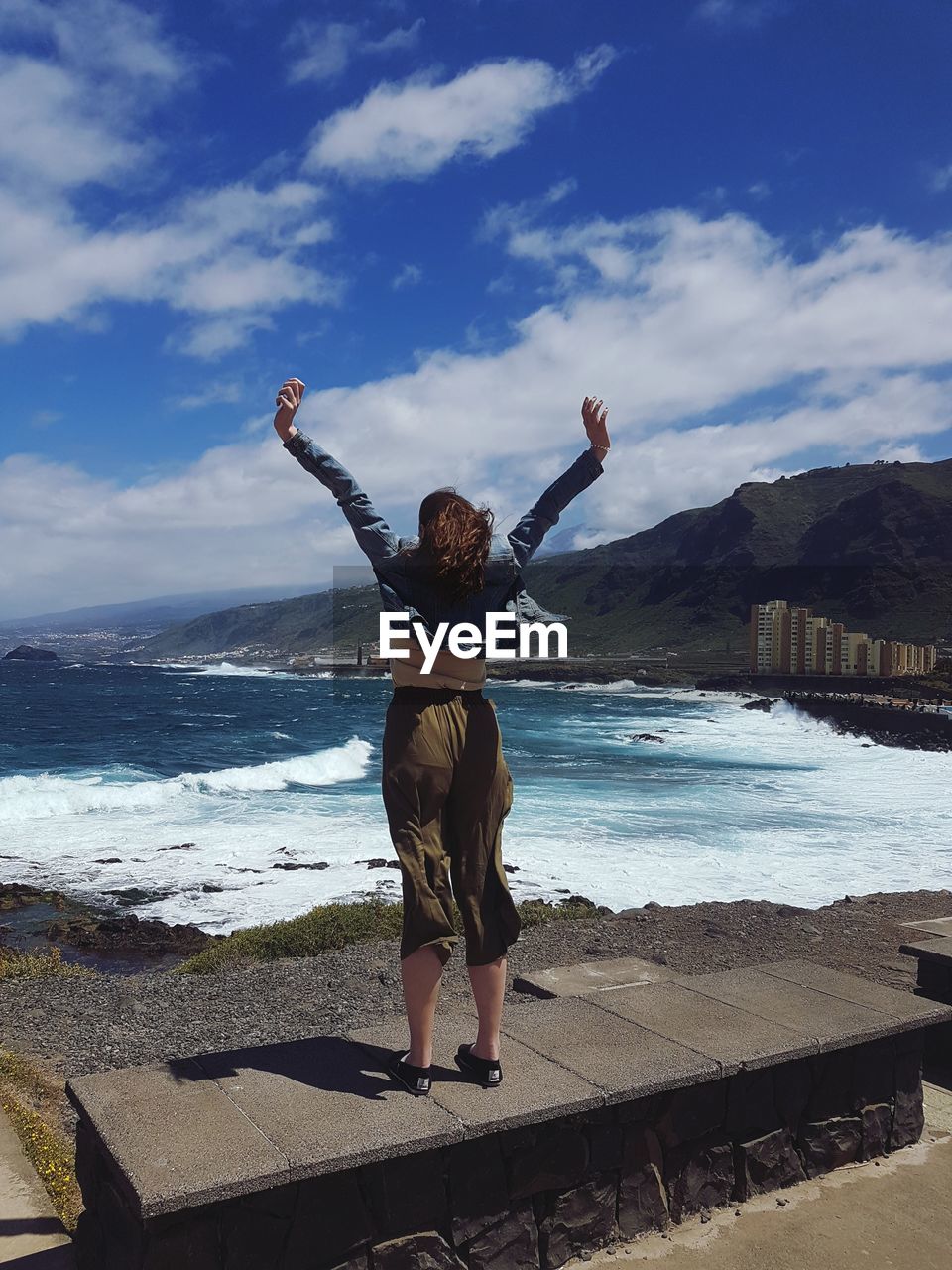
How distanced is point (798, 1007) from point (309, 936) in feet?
23.6

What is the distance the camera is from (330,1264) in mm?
2709

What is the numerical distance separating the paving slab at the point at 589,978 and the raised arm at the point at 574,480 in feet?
10.5

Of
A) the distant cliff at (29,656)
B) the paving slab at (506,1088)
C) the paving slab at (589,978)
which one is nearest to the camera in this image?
the paving slab at (506,1088)

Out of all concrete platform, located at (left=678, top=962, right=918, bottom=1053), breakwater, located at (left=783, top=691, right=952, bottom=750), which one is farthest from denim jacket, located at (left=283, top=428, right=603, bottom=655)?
breakwater, located at (left=783, top=691, right=952, bottom=750)

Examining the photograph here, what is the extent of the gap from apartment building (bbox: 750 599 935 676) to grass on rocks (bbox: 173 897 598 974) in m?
79.4

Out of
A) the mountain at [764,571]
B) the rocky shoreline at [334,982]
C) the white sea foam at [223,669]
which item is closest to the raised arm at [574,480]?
the rocky shoreline at [334,982]

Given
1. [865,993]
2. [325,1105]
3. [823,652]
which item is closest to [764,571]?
[823,652]

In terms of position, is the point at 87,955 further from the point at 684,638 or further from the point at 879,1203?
the point at 684,638

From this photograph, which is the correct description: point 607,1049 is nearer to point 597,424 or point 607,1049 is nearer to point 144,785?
point 597,424

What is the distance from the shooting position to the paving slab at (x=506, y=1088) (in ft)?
9.60

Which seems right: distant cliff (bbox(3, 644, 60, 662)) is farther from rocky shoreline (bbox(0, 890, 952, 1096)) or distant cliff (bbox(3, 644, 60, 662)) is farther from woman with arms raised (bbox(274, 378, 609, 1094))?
woman with arms raised (bbox(274, 378, 609, 1094))

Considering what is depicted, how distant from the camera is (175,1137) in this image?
2754 mm

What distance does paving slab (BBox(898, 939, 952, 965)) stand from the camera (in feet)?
15.9

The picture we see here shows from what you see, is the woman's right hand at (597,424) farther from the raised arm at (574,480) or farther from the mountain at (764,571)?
the mountain at (764,571)
